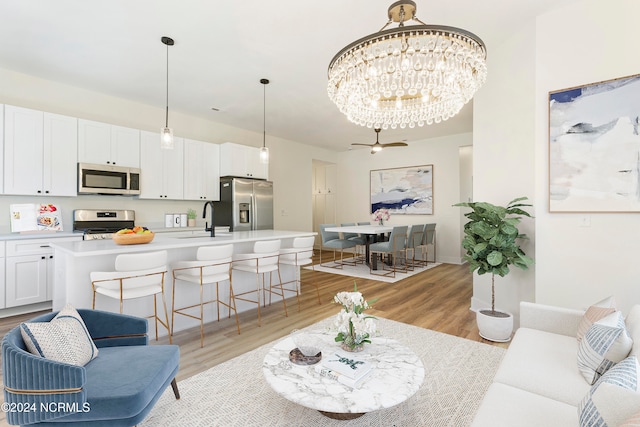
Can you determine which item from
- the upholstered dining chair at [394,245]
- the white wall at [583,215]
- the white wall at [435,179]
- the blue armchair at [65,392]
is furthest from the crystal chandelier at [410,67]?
the white wall at [435,179]

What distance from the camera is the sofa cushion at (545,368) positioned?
1.39 metres

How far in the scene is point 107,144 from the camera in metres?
4.24

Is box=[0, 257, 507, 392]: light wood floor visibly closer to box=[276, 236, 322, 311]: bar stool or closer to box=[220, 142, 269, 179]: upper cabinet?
box=[276, 236, 322, 311]: bar stool

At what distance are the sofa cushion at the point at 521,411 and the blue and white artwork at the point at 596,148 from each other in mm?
1989

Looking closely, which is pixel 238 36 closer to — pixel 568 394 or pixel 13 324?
pixel 568 394

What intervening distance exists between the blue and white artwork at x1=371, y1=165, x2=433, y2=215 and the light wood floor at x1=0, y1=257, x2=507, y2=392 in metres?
2.48

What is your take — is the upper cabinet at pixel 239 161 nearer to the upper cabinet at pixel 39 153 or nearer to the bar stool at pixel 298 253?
the upper cabinet at pixel 39 153

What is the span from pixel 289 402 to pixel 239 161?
4548mm

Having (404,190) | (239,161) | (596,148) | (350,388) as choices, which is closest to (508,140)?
(596,148)

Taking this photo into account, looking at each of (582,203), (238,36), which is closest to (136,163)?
(238,36)

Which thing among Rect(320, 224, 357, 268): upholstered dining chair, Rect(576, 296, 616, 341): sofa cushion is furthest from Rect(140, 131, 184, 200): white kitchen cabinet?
Rect(576, 296, 616, 341): sofa cushion

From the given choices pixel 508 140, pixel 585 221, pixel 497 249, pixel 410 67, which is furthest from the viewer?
pixel 508 140

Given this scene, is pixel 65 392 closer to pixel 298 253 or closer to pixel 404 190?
pixel 298 253

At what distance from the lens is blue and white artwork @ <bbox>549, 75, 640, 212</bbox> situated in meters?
2.36
